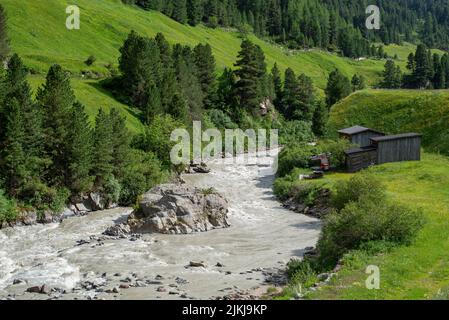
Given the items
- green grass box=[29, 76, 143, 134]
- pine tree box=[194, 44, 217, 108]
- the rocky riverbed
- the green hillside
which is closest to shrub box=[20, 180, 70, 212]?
the rocky riverbed

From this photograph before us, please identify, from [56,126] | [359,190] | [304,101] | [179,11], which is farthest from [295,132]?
[179,11]

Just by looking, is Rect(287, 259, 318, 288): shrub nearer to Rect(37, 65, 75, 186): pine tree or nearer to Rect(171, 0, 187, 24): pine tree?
Rect(37, 65, 75, 186): pine tree

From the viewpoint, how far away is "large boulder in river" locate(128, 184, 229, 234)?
52438mm

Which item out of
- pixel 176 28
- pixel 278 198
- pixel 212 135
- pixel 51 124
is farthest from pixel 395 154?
pixel 176 28

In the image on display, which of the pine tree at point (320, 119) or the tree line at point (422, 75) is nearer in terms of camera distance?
the pine tree at point (320, 119)

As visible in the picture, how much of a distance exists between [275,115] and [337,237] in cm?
9498

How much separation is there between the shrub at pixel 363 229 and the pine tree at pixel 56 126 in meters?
33.4

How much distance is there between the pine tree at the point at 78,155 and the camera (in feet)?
198

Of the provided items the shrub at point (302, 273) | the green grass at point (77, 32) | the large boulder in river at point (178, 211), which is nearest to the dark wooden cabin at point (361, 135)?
the large boulder in river at point (178, 211)

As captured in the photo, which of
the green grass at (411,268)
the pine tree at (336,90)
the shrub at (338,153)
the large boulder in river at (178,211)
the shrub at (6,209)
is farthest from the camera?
the pine tree at (336,90)

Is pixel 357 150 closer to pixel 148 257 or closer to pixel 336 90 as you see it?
pixel 148 257

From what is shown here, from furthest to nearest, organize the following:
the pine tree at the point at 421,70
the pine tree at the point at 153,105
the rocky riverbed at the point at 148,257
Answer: the pine tree at the point at 421,70 → the pine tree at the point at 153,105 → the rocky riverbed at the point at 148,257

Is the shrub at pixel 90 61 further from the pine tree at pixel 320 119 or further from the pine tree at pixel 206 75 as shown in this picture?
the pine tree at pixel 320 119

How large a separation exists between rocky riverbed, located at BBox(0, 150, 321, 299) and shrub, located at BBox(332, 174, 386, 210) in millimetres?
4491
